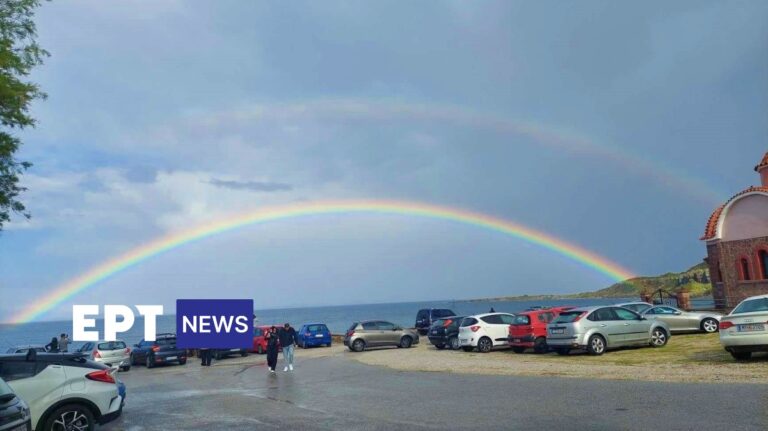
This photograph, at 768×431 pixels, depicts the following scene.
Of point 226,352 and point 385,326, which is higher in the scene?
point 385,326

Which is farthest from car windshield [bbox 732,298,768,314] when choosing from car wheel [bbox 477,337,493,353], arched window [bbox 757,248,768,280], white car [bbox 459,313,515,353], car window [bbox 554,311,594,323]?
arched window [bbox 757,248,768,280]

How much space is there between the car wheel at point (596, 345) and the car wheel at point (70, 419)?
47.3ft

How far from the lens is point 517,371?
1611 cm

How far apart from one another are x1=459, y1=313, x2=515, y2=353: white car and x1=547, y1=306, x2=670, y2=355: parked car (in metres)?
4.56

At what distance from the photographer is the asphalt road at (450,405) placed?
28.2ft

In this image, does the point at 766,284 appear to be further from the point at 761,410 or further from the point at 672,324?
the point at 761,410

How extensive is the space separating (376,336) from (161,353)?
35.5 ft

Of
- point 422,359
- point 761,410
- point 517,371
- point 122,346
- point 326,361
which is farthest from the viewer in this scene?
point 122,346

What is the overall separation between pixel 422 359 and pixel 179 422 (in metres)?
Answer: 12.9

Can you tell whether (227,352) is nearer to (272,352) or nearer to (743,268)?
(272,352)

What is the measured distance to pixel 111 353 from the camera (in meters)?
26.9

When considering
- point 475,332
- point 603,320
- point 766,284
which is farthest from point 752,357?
point 766,284

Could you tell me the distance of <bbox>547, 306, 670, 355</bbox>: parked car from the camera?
18.5 metres

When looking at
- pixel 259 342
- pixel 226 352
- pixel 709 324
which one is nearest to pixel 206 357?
pixel 226 352
